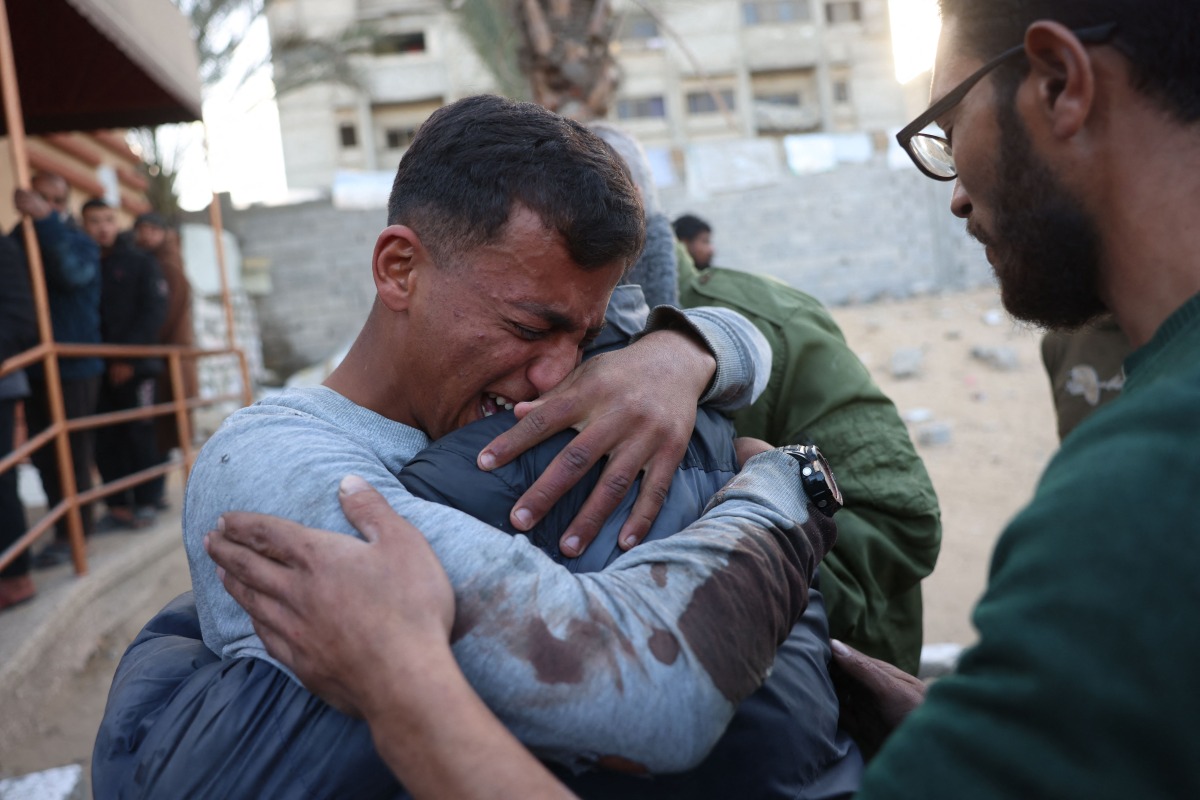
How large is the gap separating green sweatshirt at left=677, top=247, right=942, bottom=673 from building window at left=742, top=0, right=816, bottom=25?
3091 centimetres

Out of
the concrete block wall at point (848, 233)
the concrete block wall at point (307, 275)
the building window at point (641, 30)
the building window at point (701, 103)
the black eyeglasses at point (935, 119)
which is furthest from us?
the building window at point (701, 103)

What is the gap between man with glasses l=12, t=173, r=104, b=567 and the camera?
→ 16.3 ft

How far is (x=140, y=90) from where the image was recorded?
6.31m

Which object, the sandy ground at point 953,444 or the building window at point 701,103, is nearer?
the sandy ground at point 953,444

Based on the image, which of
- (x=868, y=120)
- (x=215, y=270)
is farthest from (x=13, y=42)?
(x=868, y=120)

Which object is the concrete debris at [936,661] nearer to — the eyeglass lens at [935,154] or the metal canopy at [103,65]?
the eyeglass lens at [935,154]

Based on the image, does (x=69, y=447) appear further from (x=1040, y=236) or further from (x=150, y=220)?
(x=1040, y=236)

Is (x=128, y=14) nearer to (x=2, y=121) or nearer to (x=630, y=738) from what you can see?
(x=2, y=121)

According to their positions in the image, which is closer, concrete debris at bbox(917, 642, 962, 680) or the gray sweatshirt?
the gray sweatshirt

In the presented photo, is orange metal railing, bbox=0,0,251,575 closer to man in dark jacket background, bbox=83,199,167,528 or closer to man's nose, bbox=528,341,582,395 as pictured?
man in dark jacket background, bbox=83,199,167,528

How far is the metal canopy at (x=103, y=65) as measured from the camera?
5.29 m

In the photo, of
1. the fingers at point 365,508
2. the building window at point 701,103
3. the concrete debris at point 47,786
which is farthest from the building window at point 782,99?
the fingers at point 365,508

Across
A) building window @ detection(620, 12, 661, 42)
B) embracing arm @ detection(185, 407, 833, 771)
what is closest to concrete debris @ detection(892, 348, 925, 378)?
embracing arm @ detection(185, 407, 833, 771)

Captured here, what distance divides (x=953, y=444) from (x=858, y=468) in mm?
8432
